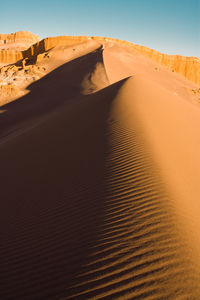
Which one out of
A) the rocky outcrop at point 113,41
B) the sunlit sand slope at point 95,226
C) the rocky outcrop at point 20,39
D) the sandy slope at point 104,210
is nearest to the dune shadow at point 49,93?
the sandy slope at point 104,210

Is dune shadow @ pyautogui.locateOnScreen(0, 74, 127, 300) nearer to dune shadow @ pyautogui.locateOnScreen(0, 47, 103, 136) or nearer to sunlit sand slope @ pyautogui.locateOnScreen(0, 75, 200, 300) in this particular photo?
sunlit sand slope @ pyautogui.locateOnScreen(0, 75, 200, 300)

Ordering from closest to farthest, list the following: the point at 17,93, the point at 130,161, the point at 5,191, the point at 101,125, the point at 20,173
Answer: the point at 130,161 → the point at 5,191 → the point at 20,173 → the point at 101,125 → the point at 17,93

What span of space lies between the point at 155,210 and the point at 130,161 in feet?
4.83

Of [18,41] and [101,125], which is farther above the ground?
[18,41]

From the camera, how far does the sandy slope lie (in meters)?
2.29

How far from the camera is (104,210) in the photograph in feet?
10.7

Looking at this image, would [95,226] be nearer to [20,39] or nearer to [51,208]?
[51,208]

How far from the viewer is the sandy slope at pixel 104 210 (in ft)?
7.53

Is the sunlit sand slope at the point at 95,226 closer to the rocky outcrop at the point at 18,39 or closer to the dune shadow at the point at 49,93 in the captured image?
the dune shadow at the point at 49,93

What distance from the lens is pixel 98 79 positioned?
21062 mm

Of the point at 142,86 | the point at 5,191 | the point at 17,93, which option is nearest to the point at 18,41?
the point at 17,93

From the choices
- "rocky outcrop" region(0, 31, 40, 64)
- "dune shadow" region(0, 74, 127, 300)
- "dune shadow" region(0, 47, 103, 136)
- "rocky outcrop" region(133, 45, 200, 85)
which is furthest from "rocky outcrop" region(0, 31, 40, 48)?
"dune shadow" region(0, 74, 127, 300)

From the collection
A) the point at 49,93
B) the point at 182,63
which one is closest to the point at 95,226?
the point at 49,93

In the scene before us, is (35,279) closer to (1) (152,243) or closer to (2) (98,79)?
(1) (152,243)
